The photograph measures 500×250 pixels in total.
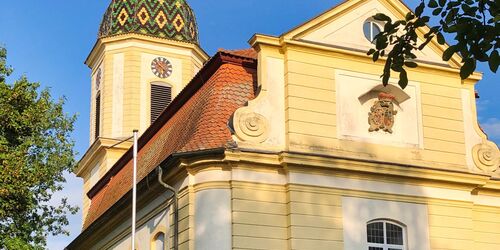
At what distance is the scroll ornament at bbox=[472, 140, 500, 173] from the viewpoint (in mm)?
23938

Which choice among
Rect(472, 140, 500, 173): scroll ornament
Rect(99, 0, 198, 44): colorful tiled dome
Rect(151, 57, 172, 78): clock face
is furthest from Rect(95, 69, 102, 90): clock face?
Rect(472, 140, 500, 173): scroll ornament

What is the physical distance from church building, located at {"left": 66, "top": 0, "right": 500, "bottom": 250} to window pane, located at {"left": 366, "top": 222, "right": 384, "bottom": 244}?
0.11 feet

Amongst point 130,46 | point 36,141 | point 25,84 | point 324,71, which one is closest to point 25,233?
point 36,141

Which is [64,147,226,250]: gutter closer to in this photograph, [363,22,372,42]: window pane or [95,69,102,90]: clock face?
[363,22,372,42]: window pane

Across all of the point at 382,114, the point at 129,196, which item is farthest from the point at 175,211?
the point at 382,114

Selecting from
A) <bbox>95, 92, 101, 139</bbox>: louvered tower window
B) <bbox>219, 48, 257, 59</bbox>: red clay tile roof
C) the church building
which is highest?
<bbox>95, 92, 101, 139</bbox>: louvered tower window

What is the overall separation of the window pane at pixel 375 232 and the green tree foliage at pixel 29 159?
9.64 meters

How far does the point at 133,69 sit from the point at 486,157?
18.5 metres

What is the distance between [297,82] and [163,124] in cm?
687

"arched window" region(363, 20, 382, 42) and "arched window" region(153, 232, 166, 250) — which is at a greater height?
"arched window" region(363, 20, 382, 42)

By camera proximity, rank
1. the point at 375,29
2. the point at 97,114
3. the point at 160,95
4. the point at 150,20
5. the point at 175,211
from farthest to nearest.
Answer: the point at 97,114 → the point at 150,20 → the point at 160,95 → the point at 375,29 → the point at 175,211

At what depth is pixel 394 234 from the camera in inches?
879

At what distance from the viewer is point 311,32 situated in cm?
2259

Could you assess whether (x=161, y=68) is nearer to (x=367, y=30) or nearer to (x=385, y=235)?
(x=367, y=30)
